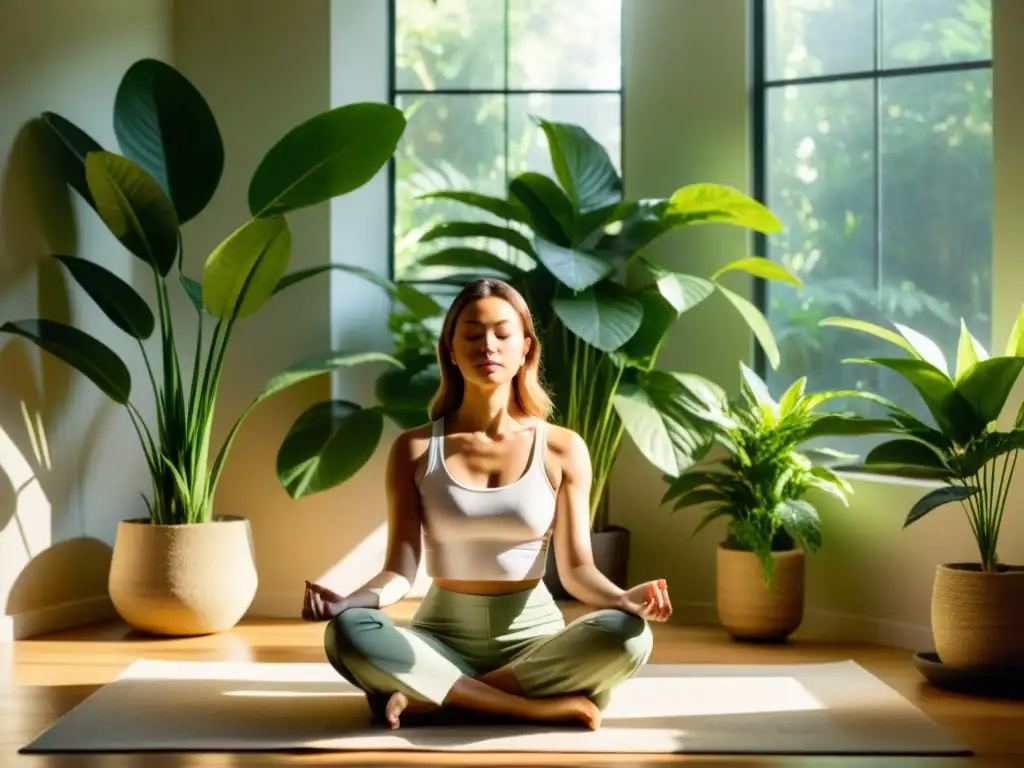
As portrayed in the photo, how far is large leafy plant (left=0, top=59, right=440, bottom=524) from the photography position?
3766 millimetres

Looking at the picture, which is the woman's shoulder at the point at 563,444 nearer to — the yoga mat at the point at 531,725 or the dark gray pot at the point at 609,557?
the yoga mat at the point at 531,725

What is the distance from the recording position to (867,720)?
2838mm

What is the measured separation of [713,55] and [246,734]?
2.67 m

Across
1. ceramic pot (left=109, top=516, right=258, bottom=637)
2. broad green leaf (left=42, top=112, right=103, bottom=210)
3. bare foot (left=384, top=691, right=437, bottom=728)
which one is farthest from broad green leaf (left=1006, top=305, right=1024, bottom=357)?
broad green leaf (left=42, top=112, right=103, bottom=210)

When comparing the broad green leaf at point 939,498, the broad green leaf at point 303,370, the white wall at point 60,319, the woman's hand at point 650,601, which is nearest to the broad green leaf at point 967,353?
the broad green leaf at point 939,498

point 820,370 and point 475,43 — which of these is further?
point 475,43

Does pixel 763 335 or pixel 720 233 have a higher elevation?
pixel 720 233

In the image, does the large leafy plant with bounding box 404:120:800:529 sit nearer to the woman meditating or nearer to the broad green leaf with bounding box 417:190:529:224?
the broad green leaf with bounding box 417:190:529:224

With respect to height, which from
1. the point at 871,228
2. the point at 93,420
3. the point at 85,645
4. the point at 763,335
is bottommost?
the point at 85,645

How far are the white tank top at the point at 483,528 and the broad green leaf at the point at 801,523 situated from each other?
1128mm

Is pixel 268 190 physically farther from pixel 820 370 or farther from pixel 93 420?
pixel 820 370

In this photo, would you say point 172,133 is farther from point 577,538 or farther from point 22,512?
point 577,538

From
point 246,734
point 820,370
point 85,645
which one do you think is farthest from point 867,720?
point 85,645

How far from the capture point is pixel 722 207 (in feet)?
12.8
